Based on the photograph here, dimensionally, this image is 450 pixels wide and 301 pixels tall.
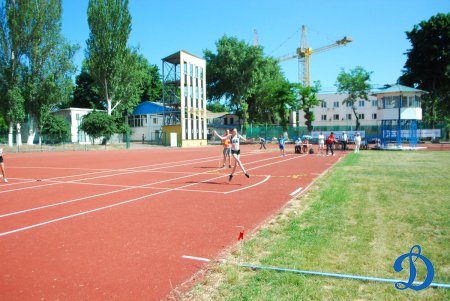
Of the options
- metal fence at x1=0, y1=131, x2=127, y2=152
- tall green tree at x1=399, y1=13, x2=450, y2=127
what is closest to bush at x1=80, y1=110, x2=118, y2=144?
metal fence at x1=0, y1=131, x2=127, y2=152

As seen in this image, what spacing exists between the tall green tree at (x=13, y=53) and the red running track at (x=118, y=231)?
37038mm

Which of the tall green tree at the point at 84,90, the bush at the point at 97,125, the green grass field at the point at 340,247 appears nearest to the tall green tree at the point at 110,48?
the bush at the point at 97,125

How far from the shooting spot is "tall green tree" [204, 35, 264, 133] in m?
63.8

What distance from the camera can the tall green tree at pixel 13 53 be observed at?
144 ft

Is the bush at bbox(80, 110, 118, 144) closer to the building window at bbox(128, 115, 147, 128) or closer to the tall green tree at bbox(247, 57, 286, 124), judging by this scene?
the building window at bbox(128, 115, 147, 128)

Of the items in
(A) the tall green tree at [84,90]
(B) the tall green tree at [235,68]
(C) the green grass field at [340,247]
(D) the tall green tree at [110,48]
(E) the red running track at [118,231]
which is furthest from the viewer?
(A) the tall green tree at [84,90]

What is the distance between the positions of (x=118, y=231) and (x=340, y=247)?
13.5 ft

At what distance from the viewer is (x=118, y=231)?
6.87 metres

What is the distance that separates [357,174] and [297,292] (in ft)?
37.9

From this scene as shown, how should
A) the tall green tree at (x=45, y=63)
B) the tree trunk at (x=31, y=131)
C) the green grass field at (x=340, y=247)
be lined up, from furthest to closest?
1. the tree trunk at (x=31, y=131)
2. the tall green tree at (x=45, y=63)
3. the green grass field at (x=340, y=247)

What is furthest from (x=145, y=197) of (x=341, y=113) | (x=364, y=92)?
(x=341, y=113)

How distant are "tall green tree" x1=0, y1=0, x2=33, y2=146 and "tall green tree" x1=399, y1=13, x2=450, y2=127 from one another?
172 feet

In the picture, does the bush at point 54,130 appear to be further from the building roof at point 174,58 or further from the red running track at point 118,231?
the red running track at point 118,231

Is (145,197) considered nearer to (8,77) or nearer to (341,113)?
(8,77)
